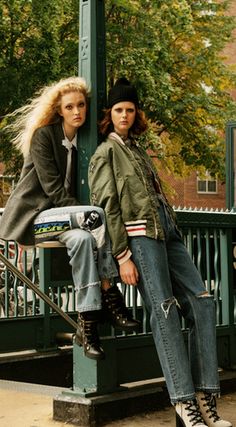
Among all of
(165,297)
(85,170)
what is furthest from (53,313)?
(165,297)

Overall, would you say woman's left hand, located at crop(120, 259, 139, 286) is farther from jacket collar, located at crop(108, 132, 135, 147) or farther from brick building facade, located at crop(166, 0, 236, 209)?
brick building facade, located at crop(166, 0, 236, 209)

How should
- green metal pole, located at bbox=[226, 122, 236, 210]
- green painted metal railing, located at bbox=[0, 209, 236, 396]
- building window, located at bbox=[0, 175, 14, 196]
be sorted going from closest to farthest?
green painted metal railing, located at bbox=[0, 209, 236, 396] < green metal pole, located at bbox=[226, 122, 236, 210] < building window, located at bbox=[0, 175, 14, 196]

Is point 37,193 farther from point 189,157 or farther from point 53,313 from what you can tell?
point 189,157

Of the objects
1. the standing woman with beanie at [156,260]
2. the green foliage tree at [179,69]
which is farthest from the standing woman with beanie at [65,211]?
the green foliage tree at [179,69]

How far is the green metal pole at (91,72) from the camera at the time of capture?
18.1ft

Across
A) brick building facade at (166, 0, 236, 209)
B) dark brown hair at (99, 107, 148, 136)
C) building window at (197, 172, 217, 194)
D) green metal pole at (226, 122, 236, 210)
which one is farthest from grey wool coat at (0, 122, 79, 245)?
building window at (197, 172, 217, 194)

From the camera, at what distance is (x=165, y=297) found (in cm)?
484

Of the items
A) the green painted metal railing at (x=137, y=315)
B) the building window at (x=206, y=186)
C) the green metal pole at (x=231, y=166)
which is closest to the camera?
the green painted metal railing at (x=137, y=315)

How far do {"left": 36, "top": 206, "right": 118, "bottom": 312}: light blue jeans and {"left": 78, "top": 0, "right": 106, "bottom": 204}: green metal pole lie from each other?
0.62 meters

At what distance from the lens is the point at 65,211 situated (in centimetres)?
496

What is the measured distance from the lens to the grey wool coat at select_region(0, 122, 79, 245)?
5043 mm

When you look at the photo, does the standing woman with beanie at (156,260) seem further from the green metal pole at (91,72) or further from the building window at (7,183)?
the building window at (7,183)

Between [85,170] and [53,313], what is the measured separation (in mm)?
3357

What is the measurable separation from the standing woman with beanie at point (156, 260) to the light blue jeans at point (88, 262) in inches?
3.1
